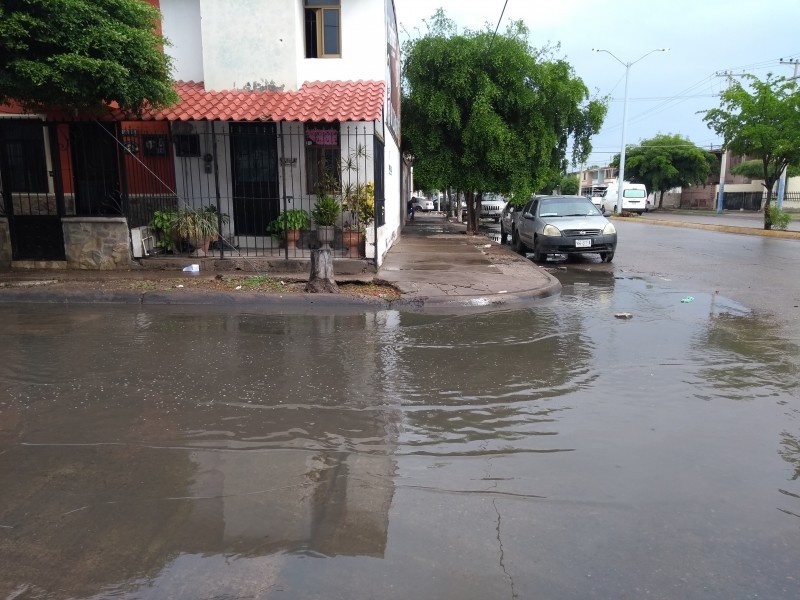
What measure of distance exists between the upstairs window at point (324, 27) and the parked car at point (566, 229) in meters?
6.14

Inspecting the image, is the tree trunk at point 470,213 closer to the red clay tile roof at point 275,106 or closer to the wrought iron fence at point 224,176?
the wrought iron fence at point 224,176

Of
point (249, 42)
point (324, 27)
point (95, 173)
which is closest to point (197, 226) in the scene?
point (95, 173)

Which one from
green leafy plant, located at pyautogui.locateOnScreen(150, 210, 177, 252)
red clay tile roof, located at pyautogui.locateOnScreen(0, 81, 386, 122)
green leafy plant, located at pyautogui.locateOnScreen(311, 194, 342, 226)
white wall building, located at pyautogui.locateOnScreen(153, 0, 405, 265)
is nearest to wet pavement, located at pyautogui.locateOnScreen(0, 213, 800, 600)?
green leafy plant, located at pyautogui.locateOnScreen(150, 210, 177, 252)

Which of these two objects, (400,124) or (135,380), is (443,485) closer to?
(135,380)

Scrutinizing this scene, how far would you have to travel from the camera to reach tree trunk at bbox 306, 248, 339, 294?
952cm

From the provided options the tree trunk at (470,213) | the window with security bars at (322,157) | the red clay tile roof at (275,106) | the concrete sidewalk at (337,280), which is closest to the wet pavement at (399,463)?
the concrete sidewalk at (337,280)

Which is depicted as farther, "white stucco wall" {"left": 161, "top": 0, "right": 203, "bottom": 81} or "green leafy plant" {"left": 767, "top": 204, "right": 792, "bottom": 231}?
"green leafy plant" {"left": 767, "top": 204, "right": 792, "bottom": 231}

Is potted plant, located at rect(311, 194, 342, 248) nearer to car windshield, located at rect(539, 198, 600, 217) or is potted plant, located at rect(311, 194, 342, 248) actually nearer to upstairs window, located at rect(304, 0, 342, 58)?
upstairs window, located at rect(304, 0, 342, 58)

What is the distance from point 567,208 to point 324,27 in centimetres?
715

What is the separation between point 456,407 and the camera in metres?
4.87

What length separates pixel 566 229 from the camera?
13.7 meters

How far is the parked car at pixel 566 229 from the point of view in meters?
13.7

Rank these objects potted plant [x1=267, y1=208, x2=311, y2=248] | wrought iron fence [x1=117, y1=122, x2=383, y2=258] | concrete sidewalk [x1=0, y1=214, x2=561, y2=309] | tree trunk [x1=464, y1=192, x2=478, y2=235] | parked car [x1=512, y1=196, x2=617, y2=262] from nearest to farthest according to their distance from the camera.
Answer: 1. concrete sidewalk [x1=0, y1=214, x2=561, y2=309]
2. potted plant [x1=267, y1=208, x2=311, y2=248]
3. wrought iron fence [x1=117, y1=122, x2=383, y2=258]
4. parked car [x1=512, y1=196, x2=617, y2=262]
5. tree trunk [x1=464, y1=192, x2=478, y2=235]

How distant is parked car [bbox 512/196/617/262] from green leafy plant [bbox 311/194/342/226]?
5037 mm
